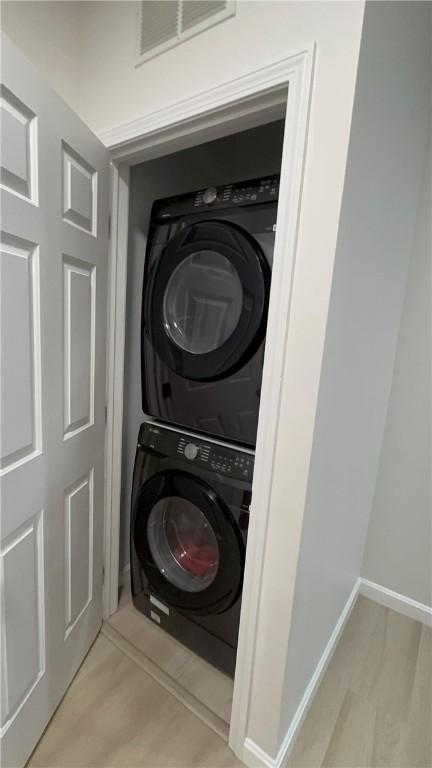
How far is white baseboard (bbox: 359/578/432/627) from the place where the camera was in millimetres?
1792

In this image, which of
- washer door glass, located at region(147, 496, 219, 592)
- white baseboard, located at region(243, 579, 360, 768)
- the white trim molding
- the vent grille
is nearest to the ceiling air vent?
the vent grille

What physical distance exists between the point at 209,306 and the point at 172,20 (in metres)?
0.83

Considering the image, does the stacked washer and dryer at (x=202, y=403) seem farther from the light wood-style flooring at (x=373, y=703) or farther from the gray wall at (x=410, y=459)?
the gray wall at (x=410, y=459)

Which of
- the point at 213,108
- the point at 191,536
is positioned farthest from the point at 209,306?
the point at 191,536

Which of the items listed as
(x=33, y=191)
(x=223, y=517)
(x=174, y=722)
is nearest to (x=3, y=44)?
(x=33, y=191)

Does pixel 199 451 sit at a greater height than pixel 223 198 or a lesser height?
lesser

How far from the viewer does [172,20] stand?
3.43ft

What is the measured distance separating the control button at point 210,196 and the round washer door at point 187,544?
3.29 feet

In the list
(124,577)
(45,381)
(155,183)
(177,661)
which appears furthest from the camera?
(124,577)

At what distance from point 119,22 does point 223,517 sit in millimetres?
1715

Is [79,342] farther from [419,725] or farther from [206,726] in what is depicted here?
[419,725]

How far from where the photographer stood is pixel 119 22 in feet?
3.90

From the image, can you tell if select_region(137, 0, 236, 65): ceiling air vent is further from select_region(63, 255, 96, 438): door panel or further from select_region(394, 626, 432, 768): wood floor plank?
select_region(394, 626, 432, 768): wood floor plank

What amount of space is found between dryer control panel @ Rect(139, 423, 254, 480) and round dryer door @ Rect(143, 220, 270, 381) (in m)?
0.25
